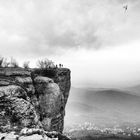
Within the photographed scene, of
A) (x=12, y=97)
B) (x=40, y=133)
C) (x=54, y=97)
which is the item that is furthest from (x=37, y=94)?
(x=40, y=133)

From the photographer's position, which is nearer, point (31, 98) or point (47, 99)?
point (31, 98)

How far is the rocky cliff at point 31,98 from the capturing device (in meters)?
36.1

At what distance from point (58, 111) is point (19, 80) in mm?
12956

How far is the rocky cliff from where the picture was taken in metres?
36.1

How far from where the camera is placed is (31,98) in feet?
160

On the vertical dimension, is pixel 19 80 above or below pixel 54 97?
above

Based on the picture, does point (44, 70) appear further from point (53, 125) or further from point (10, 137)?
point (10, 137)

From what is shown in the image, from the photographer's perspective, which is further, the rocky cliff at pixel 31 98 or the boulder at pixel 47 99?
the boulder at pixel 47 99

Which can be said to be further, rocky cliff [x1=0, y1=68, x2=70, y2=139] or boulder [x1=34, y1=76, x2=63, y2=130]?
boulder [x1=34, y1=76, x2=63, y2=130]

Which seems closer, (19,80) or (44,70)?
(19,80)

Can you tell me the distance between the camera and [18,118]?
119ft

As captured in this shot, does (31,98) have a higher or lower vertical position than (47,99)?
higher

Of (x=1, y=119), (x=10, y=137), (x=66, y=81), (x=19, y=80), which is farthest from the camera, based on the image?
(x=66, y=81)

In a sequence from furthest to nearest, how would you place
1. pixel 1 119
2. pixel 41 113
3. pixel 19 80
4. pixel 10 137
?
pixel 41 113 → pixel 19 80 → pixel 1 119 → pixel 10 137
